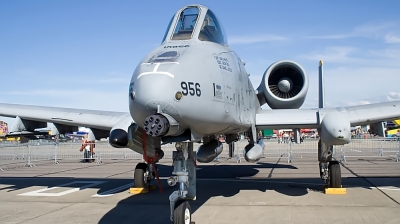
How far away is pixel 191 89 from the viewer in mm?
5535

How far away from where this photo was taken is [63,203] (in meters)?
9.38

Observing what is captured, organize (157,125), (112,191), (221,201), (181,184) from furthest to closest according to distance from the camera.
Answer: (112,191), (221,201), (181,184), (157,125)

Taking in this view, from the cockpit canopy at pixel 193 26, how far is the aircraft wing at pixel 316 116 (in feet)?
8.96

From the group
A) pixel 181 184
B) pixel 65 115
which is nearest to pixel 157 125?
pixel 181 184

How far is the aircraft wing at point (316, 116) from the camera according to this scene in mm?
9266

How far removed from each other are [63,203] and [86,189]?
214cm

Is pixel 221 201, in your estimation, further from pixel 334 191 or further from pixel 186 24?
pixel 186 24

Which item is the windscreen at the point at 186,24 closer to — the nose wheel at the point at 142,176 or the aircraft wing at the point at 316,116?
the aircraft wing at the point at 316,116

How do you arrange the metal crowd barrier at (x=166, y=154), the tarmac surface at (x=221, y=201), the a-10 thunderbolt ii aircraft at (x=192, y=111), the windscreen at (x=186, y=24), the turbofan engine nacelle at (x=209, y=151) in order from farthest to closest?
1. the metal crowd barrier at (x=166, y=154)
2. the turbofan engine nacelle at (x=209, y=151)
3. the tarmac surface at (x=221, y=201)
4. the windscreen at (x=186, y=24)
5. the a-10 thunderbolt ii aircraft at (x=192, y=111)

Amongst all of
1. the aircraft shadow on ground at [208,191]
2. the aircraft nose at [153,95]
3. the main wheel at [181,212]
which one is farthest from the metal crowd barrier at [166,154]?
the aircraft nose at [153,95]

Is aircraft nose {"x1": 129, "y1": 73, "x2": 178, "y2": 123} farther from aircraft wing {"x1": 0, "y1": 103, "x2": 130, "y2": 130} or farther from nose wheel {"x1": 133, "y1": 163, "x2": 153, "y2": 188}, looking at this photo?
nose wheel {"x1": 133, "y1": 163, "x2": 153, "y2": 188}

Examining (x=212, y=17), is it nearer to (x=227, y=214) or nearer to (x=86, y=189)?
(x=227, y=214)

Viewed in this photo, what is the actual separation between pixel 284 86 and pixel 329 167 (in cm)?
299

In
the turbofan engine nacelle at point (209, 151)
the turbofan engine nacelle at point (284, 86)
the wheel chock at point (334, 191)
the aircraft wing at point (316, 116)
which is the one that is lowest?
the wheel chock at point (334, 191)
